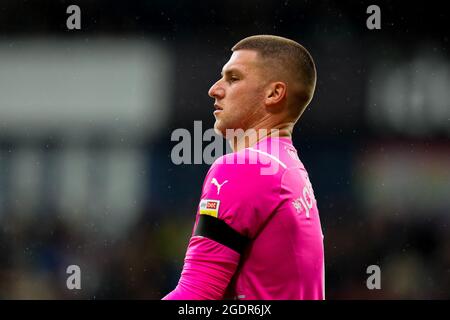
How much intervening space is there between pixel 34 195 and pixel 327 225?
12.5 feet

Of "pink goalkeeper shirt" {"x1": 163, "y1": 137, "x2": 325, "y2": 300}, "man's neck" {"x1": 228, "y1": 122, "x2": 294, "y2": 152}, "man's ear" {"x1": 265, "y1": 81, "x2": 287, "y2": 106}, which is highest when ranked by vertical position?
"man's ear" {"x1": 265, "y1": 81, "x2": 287, "y2": 106}

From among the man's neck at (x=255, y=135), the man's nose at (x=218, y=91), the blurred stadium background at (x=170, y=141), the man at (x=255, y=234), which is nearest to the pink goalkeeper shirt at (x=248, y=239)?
the man at (x=255, y=234)

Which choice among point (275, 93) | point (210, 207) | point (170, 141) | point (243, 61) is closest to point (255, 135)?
point (275, 93)

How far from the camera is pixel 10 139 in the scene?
9250 mm

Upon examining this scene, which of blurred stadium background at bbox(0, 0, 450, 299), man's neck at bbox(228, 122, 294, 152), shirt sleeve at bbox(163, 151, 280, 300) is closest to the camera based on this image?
shirt sleeve at bbox(163, 151, 280, 300)

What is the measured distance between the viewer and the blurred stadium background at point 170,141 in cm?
866

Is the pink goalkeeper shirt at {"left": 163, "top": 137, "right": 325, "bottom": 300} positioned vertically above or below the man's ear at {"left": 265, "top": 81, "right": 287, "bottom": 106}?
below

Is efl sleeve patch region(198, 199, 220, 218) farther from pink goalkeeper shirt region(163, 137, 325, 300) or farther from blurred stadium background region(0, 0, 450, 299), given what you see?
blurred stadium background region(0, 0, 450, 299)

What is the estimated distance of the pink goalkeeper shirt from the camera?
2482 mm

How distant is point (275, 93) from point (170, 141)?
6051mm

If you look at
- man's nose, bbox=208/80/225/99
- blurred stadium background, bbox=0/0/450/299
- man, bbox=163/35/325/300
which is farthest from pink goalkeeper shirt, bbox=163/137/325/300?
blurred stadium background, bbox=0/0/450/299

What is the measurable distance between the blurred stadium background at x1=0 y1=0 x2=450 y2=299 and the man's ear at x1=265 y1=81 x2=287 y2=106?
18.7 ft

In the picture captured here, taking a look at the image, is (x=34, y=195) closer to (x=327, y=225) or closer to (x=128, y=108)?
(x=128, y=108)
